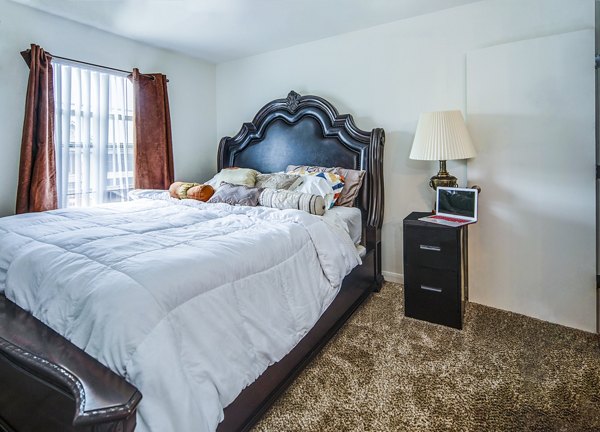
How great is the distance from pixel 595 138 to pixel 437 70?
3.73 ft

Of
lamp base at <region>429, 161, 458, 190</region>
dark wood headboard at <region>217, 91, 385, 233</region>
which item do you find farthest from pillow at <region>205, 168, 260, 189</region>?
lamp base at <region>429, 161, 458, 190</region>

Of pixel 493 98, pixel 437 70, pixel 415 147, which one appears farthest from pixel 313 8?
pixel 493 98

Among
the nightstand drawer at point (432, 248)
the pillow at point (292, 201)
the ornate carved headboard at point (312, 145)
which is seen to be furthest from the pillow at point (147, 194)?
the nightstand drawer at point (432, 248)

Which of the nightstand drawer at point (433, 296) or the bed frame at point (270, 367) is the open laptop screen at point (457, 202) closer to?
the nightstand drawer at point (433, 296)

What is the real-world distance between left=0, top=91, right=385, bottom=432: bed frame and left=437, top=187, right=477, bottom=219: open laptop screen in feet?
1.81

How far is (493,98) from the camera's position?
2.37 m

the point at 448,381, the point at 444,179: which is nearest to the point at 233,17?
the point at 444,179

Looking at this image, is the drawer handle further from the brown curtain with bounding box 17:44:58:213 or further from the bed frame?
the brown curtain with bounding box 17:44:58:213

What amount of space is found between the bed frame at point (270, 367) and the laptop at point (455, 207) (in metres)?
0.54

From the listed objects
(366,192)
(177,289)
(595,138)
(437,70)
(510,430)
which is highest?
(437,70)

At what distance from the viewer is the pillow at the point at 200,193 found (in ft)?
9.18

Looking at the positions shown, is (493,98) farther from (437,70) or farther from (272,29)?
(272,29)

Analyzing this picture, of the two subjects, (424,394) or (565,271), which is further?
(565,271)

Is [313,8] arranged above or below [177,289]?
above
